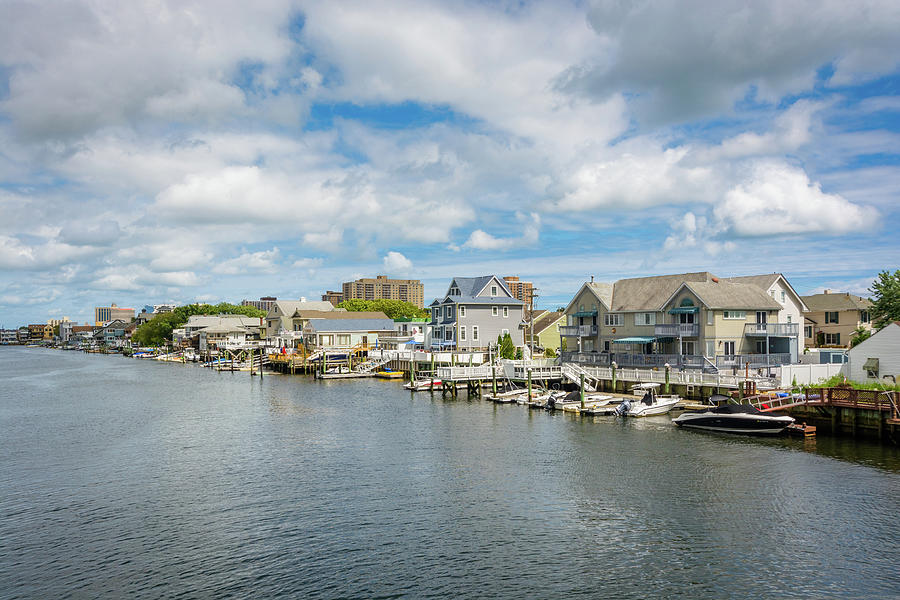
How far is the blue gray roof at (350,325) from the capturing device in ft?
341

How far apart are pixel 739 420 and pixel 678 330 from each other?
62.6 feet

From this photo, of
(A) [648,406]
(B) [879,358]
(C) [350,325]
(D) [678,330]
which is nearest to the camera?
(B) [879,358]

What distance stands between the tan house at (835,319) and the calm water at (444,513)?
45.5 meters

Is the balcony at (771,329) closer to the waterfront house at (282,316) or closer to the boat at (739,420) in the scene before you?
the boat at (739,420)

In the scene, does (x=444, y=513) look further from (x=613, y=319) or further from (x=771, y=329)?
(x=613, y=319)

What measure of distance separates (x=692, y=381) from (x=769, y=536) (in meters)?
30.0

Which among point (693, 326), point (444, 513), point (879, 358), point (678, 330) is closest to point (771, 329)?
point (693, 326)

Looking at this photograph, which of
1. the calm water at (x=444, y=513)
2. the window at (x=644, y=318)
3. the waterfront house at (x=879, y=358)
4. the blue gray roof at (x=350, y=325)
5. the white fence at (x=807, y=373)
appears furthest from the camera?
the blue gray roof at (x=350, y=325)

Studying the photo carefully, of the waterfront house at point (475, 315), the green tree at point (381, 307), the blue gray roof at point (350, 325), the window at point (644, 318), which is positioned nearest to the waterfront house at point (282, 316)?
the green tree at point (381, 307)

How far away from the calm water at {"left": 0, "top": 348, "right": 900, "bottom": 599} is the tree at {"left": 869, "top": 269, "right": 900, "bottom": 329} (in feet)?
89.6

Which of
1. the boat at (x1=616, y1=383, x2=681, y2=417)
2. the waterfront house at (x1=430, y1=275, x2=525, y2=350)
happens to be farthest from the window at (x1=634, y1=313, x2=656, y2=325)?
the waterfront house at (x1=430, y1=275, x2=525, y2=350)

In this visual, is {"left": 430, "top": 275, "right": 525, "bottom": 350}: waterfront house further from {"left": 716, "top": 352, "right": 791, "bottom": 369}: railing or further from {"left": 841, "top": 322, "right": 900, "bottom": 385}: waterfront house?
{"left": 841, "top": 322, "right": 900, "bottom": 385}: waterfront house

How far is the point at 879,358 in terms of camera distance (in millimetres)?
42562

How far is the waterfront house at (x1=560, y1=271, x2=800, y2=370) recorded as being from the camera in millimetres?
55625
